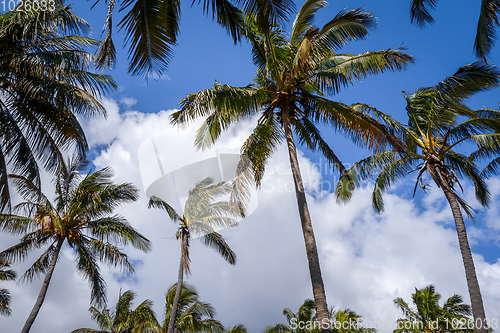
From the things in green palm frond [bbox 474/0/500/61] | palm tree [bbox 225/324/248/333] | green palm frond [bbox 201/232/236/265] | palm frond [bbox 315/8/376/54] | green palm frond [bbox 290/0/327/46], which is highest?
green palm frond [bbox 290/0/327/46]

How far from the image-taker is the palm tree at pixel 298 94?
957 cm

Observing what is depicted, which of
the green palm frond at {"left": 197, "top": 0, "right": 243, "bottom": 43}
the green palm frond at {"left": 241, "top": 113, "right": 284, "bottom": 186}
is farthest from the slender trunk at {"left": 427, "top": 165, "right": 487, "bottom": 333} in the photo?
the green palm frond at {"left": 197, "top": 0, "right": 243, "bottom": 43}

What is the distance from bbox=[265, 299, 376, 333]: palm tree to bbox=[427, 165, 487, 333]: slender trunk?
10.1 m

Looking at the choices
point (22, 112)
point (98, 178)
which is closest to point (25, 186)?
point (98, 178)

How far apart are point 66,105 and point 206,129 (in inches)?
165

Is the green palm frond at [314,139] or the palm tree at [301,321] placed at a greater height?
the green palm frond at [314,139]

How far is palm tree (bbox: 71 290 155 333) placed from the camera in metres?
22.0

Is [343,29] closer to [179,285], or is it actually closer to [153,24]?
[153,24]

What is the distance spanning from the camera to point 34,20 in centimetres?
880

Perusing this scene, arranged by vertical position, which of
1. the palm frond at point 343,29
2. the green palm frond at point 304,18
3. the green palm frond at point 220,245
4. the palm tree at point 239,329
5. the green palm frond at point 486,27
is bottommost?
the palm tree at point 239,329

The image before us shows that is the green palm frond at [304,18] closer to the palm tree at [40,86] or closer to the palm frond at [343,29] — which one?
the palm frond at [343,29]

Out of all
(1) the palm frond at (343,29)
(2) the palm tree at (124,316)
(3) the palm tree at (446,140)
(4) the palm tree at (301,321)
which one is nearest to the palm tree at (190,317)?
(2) the palm tree at (124,316)

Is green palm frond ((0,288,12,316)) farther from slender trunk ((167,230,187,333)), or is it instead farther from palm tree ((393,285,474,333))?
palm tree ((393,285,474,333))

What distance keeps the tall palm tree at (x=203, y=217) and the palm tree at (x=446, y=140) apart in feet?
22.9
